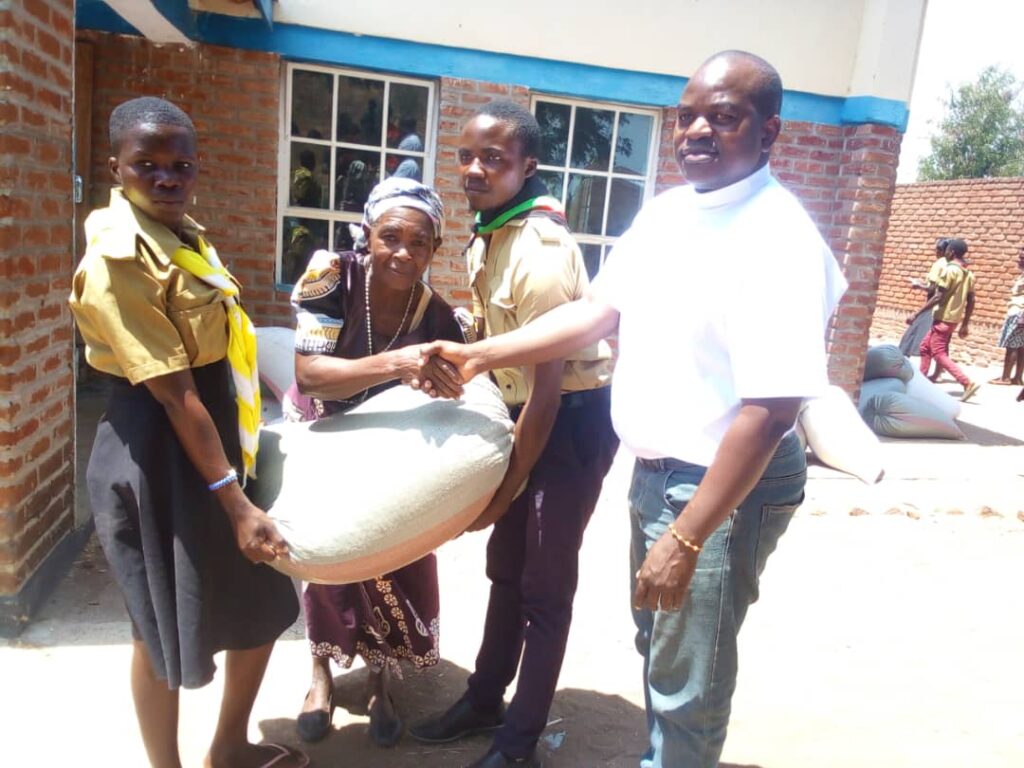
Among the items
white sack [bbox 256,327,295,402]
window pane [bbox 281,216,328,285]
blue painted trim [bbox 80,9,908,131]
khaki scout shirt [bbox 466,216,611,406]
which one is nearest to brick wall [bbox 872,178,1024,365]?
blue painted trim [bbox 80,9,908,131]

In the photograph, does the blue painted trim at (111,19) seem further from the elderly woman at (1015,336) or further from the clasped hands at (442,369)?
the elderly woman at (1015,336)

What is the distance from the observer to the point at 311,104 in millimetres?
5801

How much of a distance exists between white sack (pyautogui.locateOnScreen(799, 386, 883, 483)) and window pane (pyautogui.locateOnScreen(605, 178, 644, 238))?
15.1 ft

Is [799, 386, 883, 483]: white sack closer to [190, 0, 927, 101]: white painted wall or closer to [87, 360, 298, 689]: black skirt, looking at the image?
[87, 360, 298, 689]: black skirt

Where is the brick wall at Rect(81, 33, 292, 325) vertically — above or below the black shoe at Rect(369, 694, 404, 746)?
above

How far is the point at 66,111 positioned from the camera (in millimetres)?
3180

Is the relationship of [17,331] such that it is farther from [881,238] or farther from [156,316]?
[881,238]

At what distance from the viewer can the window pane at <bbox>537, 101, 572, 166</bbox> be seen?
6.14 meters

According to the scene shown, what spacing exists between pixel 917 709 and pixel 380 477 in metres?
2.32

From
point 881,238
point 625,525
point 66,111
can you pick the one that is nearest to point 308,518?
point 66,111

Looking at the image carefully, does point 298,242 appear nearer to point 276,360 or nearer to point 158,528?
point 276,360

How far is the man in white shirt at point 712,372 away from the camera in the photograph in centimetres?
156

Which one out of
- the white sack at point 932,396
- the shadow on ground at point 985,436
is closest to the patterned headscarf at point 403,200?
the white sack at point 932,396

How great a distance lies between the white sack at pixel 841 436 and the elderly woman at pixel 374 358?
976mm
